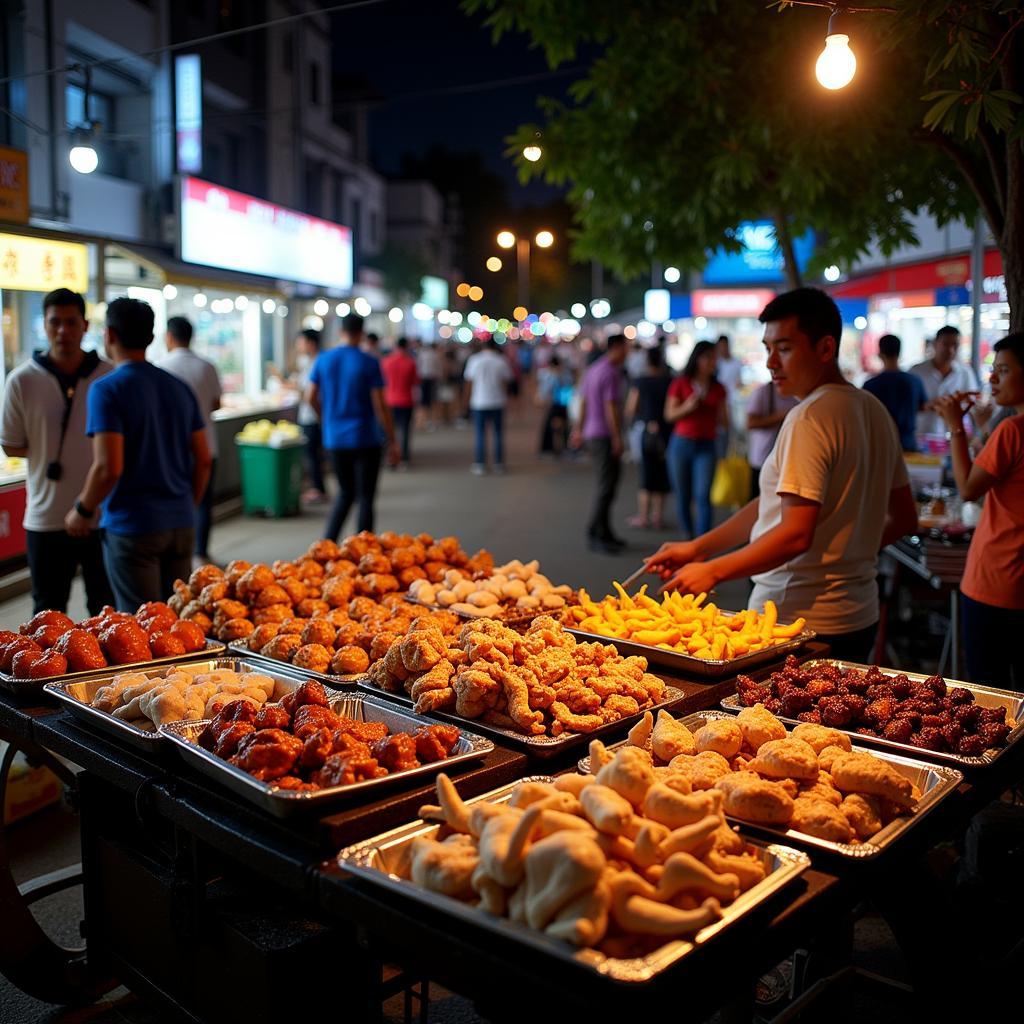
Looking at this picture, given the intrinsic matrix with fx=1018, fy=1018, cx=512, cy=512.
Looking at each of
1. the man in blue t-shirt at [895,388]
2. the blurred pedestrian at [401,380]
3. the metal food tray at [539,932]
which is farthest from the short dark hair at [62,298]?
the blurred pedestrian at [401,380]

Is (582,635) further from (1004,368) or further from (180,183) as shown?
(180,183)

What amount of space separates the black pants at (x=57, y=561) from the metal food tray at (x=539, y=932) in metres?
4.18

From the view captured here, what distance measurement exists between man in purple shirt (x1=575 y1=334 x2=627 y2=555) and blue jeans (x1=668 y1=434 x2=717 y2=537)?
0.85 m

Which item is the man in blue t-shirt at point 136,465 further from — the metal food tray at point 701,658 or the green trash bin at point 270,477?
the green trash bin at point 270,477

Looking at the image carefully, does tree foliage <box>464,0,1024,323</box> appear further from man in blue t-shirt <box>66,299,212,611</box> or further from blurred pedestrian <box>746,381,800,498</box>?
man in blue t-shirt <box>66,299,212,611</box>

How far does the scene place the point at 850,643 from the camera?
4.21m

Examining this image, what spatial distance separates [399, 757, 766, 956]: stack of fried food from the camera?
1850mm

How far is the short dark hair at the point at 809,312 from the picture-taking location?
3.87 m

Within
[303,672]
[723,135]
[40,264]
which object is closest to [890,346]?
[723,135]

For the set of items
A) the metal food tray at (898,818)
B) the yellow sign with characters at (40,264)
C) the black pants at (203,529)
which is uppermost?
the yellow sign with characters at (40,264)

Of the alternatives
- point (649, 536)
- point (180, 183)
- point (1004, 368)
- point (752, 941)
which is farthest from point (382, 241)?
point (752, 941)

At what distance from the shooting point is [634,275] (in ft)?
32.7

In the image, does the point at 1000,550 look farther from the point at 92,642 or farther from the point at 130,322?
the point at 130,322

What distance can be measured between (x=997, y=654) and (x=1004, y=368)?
4.35 feet
